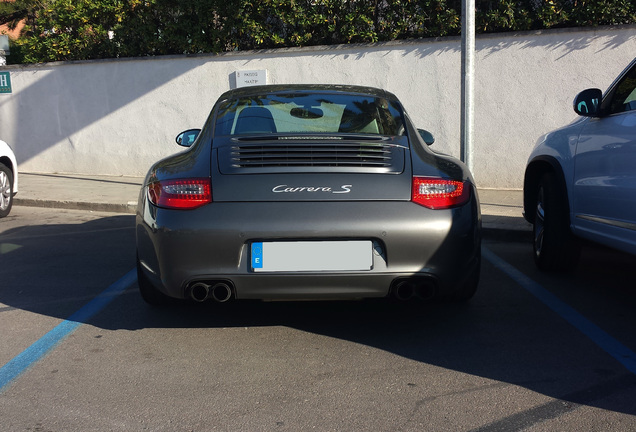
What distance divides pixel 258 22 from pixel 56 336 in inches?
342

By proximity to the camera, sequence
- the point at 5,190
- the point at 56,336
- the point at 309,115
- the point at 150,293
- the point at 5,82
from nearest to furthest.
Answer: the point at 56,336, the point at 150,293, the point at 309,115, the point at 5,190, the point at 5,82

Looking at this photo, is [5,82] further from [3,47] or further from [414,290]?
[414,290]

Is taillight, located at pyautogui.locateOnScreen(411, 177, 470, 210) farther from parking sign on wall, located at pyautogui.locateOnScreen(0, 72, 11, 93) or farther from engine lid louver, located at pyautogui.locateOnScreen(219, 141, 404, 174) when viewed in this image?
parking sign on wall, located at pyautogui.locateOnScreen(0, 72, 11, 93)

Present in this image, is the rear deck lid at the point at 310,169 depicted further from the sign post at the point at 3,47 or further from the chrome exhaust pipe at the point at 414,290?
the sign post at the point at 3,47

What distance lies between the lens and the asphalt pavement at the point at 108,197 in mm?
7844

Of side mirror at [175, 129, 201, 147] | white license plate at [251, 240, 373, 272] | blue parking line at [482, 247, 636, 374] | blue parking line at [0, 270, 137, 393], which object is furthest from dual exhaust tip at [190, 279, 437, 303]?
side mirror at [175, 129, 201, 147]

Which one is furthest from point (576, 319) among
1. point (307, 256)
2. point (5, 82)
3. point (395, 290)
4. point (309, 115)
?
point (5, 82)

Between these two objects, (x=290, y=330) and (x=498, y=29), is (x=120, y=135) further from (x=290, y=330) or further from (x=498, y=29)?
(x=290, y=330)

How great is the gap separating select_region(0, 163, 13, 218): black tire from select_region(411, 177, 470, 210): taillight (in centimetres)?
701

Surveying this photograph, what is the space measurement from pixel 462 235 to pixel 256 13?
29.3 ft

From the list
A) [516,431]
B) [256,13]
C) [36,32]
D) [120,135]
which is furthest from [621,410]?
[36,32]

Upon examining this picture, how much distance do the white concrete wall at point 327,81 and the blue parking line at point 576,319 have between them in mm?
4944

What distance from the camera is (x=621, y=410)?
3.13 m

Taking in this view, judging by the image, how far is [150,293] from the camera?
14.9 ft
